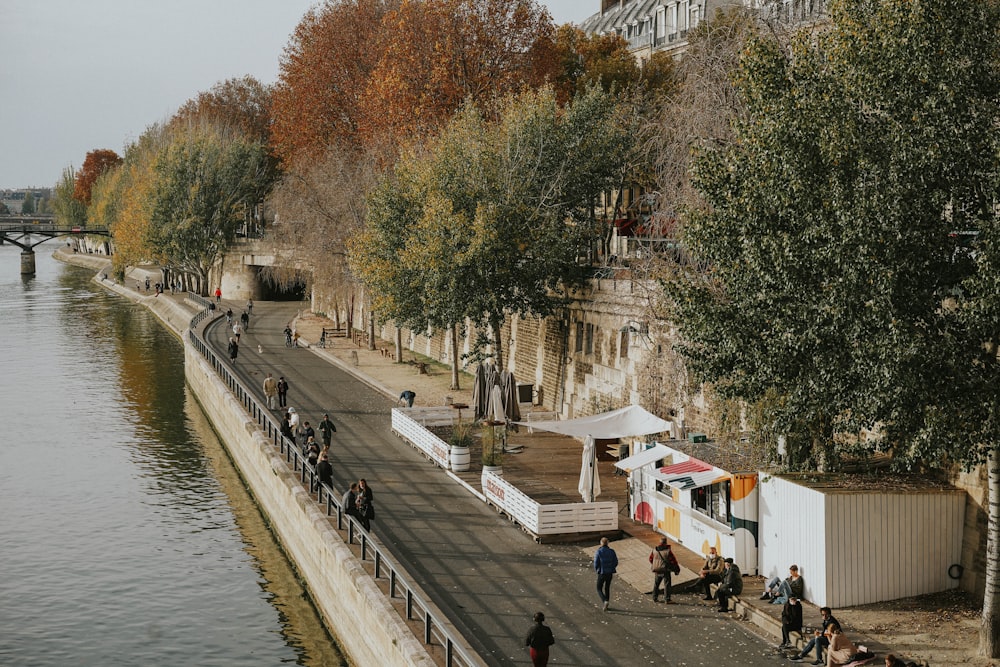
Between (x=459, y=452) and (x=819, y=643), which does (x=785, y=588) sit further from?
(x=459, y=452)

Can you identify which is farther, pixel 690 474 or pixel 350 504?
pixel 350 504

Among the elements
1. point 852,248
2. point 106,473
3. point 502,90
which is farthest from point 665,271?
point 502,90

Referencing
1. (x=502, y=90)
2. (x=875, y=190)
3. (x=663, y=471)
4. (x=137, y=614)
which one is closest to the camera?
(x=875, y=190)

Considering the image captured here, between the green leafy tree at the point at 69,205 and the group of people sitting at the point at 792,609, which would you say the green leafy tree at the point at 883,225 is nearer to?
the group of people sitting at the point at 792,609

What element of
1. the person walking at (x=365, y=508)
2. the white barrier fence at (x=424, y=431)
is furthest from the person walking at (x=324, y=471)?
the white barrier fence at (x=424, y=431)

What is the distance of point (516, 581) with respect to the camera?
20.6 meters

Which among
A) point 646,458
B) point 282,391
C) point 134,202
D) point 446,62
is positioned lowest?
point 282,391

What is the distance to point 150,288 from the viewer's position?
3981 inches

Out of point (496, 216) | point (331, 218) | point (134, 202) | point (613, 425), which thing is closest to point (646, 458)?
point (613, 425)

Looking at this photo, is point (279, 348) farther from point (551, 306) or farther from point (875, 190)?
point (875, 190)

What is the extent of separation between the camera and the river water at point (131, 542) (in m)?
22.8

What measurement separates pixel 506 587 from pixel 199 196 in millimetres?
67224

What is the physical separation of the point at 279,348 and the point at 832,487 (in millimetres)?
43218

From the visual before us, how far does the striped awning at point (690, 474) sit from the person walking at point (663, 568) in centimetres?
175
